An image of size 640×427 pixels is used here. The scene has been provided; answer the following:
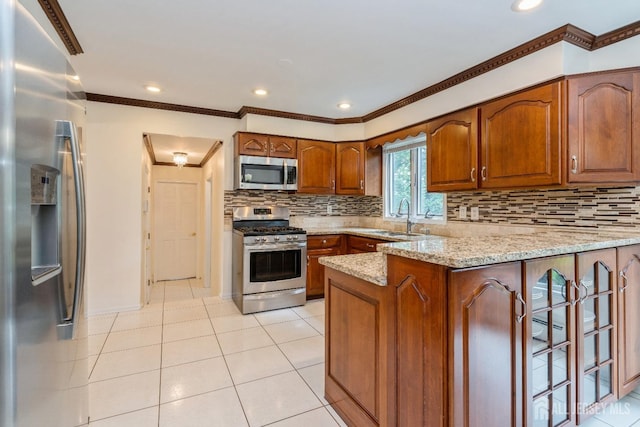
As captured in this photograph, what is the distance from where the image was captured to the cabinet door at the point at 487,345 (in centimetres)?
115

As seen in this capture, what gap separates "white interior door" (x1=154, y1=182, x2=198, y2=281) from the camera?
5691 mm

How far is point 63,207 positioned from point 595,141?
118 inches

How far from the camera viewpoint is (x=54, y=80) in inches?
40.9

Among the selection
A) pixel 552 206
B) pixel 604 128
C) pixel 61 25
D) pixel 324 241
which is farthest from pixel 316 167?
pixel 604 128

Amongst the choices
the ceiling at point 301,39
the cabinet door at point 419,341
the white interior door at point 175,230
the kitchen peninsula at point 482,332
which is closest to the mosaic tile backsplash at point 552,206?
the kitchen peninsula at point 482,332

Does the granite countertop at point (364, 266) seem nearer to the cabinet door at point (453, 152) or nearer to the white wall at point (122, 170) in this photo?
the cabinet door at point (453, 152)

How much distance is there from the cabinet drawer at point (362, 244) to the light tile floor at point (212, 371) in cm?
92

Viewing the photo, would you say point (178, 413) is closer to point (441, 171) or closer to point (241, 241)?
point (241, 241)

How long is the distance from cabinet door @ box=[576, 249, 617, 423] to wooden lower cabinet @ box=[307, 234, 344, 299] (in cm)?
274

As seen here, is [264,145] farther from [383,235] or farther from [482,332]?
[482,332]

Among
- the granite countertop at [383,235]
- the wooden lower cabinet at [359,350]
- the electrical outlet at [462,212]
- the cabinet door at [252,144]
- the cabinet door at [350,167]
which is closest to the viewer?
the wooden lower cabinet at [359,350]

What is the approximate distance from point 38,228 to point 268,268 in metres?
2.78

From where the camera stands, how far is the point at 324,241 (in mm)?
4051

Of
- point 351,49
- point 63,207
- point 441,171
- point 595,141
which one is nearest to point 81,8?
point 63,207
